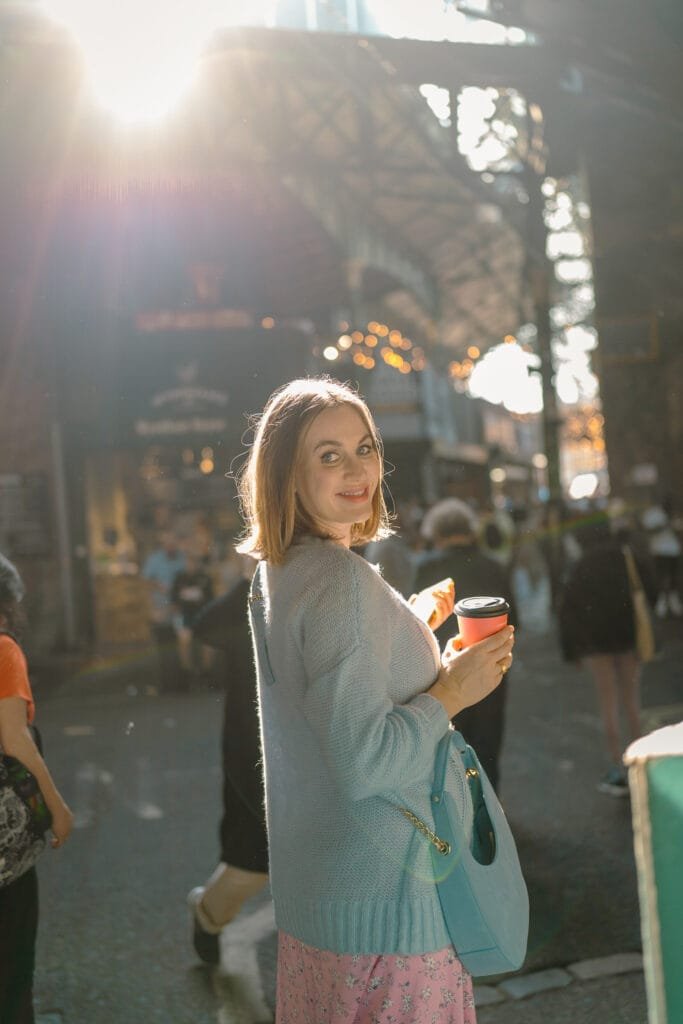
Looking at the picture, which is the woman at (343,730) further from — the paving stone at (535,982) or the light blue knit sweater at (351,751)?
the paving stone at (535,982)

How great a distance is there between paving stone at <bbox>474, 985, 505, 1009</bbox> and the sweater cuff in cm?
201

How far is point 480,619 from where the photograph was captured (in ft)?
6.76

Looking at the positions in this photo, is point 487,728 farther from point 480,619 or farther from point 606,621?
point 480,619

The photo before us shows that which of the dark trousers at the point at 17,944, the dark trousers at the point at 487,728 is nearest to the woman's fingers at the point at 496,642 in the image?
the dark trousers at the point at 17,944

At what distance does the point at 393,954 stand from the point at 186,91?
10.8ft

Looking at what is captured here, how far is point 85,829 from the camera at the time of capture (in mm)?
5574

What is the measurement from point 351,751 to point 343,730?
4 centimetres

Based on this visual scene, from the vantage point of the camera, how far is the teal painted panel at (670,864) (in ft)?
6.05

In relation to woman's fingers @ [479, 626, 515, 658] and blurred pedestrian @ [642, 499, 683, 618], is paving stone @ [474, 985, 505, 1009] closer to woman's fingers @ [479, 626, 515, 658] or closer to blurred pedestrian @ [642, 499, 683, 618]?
woman's fingers @ [479, 626, 515, 658]

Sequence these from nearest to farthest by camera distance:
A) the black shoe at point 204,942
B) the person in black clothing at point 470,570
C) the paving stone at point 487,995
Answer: the paving stone at point 487,995 < the black shoe at point 204,942 < the person in black clothing at point 470,570

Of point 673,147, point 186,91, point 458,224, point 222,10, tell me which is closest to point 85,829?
point 186,91

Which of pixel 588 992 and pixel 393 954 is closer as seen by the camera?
pixel 393 954

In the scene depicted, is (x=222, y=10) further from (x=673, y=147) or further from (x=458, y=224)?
(x=458, y=224)

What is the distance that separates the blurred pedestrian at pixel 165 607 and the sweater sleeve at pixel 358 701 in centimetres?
765
